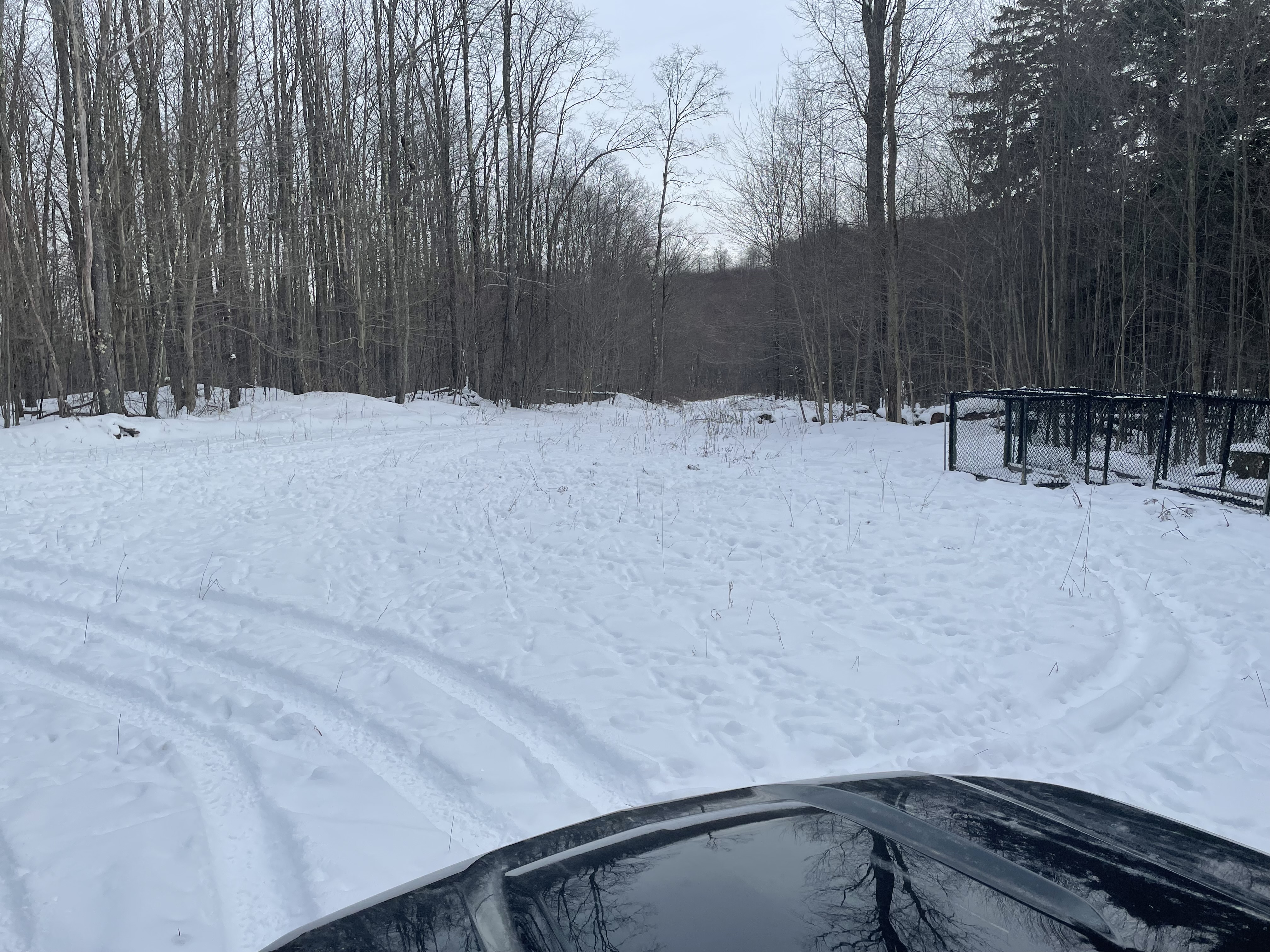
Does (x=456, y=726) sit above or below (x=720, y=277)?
below

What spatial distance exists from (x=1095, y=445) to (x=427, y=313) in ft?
80.3

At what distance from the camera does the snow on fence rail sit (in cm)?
1098

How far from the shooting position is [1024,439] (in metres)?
12.2

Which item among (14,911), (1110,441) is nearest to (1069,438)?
(1110,441)

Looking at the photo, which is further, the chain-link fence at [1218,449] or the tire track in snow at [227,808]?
the chain-link fence at [1218,449]

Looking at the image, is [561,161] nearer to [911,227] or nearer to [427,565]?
[911,227]

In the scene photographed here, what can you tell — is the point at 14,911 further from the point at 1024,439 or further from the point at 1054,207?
the point at 1054,207

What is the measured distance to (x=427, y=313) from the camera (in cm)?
3109

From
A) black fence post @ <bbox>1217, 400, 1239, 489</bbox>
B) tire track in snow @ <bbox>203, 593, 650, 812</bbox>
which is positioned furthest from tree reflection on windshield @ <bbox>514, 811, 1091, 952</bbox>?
black fence post @ <bbox>1217, 400, 1239, 489</bbox>

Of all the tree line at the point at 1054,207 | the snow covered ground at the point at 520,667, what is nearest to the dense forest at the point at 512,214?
the tree line at the point at 1054,207

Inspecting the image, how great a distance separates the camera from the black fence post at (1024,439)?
12164 mm

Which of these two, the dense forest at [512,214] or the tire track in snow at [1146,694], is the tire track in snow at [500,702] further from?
the dense forest at [512,214]

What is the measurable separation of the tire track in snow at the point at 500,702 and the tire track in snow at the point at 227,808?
1.28 meters

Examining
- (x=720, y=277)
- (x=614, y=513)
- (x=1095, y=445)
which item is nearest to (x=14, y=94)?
(x=614, y=513)
